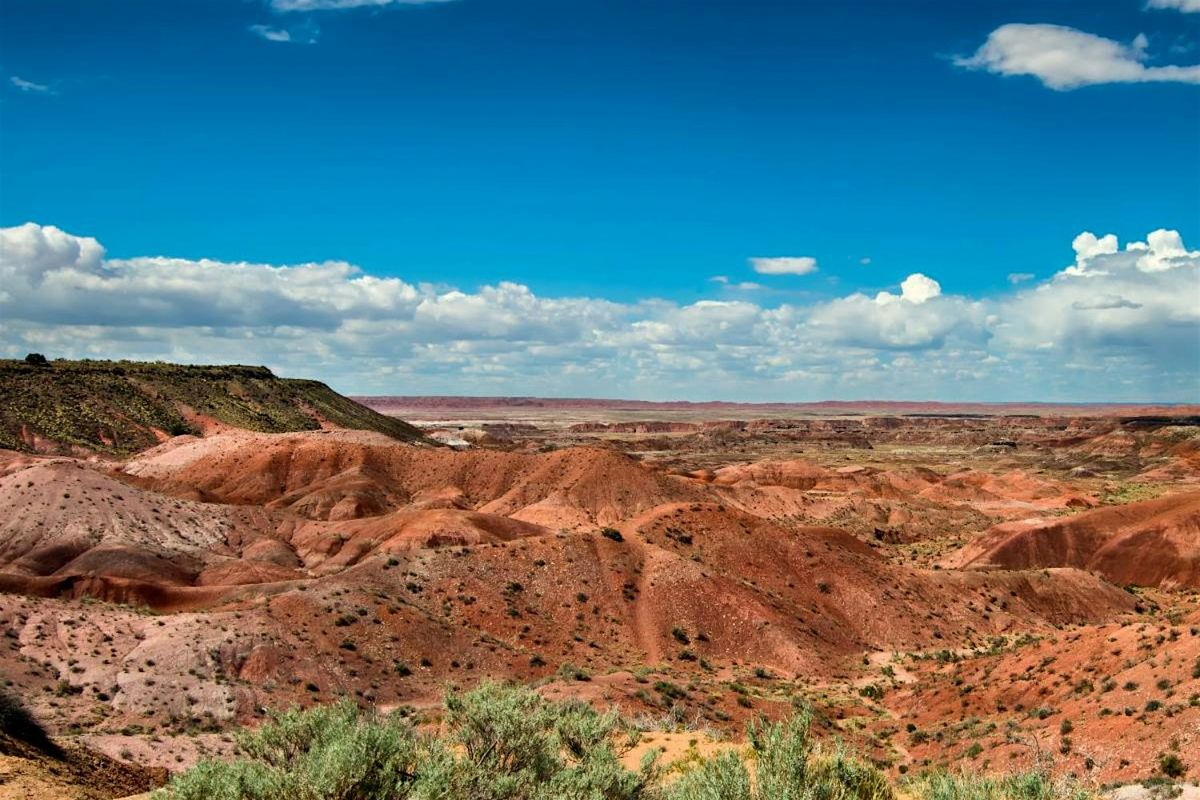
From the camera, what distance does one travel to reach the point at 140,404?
107 meters

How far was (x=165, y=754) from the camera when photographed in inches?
1035

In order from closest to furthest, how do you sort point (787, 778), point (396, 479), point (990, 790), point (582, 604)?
point (787, 778), point (990, 790), point (582, 604), point (396, 479)

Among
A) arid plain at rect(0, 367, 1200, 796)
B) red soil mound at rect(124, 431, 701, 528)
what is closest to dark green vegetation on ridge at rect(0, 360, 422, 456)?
arid plain at rect(0, 367, 1200, 796)

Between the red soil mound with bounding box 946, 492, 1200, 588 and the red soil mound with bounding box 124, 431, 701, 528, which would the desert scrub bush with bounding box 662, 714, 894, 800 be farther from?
the red soil mound with bounding box 946, 492, 1200, 588

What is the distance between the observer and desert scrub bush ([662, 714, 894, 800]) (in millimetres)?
11758

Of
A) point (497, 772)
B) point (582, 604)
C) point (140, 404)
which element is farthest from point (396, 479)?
point (497, 772)

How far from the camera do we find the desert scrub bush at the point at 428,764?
37.6 ft

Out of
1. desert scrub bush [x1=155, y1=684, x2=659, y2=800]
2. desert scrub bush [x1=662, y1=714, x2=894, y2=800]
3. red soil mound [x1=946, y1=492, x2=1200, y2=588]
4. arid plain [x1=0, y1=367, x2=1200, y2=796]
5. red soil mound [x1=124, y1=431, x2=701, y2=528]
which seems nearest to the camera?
desert scrub bush [x1=155, y1=684, x2=659, y2=800]

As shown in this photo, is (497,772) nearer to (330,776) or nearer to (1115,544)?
(330,776)

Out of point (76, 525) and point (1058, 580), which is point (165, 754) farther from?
point (1058, 580)

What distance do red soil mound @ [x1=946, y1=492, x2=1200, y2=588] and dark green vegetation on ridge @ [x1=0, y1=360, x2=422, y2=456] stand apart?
3466 inches

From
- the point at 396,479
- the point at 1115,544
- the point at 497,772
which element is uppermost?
the point at 497,772

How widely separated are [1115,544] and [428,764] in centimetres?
7250

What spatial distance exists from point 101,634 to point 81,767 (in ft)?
53.5
